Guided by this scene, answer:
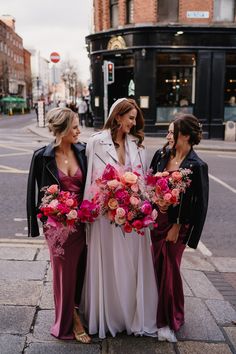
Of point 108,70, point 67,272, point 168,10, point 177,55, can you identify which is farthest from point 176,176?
point 168,10

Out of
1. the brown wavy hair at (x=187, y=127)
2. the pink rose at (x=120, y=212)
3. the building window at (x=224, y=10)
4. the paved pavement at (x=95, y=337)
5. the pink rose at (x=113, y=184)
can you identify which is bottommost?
the paved pavement at (x=95, y=337)

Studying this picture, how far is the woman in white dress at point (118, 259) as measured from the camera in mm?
3211

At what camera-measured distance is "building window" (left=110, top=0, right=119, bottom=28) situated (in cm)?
2102

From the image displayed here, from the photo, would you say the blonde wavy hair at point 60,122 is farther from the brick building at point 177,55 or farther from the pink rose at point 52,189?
the brick building at point 177,55

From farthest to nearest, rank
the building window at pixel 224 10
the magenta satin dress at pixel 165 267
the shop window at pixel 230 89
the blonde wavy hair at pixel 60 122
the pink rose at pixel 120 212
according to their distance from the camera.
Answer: the shop window at pixel 230 89 < the building window at pixel 224 10 < the magenta satin dress at pixel 165 267 < the blonde wavy hair at pixel 60 122 < the pink rose at pixel 120 212

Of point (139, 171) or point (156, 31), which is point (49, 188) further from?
point (156, 31)

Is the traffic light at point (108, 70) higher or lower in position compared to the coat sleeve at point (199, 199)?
higher

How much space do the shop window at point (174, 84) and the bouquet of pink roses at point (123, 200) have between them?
1784cm

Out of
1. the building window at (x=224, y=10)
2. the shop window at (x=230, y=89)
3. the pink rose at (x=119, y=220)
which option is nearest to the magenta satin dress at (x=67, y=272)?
the pink rose at (x=119, y=220)

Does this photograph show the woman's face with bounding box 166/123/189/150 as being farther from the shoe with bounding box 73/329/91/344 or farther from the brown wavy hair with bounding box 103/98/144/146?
the shoe with bounding box 73/329/91/344

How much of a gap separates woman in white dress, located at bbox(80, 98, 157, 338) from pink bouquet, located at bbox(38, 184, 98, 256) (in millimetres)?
226

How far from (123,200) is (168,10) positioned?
18592 millimetres

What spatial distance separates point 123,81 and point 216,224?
53.2 feet

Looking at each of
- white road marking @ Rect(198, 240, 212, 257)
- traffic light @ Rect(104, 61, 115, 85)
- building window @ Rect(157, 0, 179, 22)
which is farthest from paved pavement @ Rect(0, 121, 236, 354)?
building window @ Rect(157, 0, 179, 22)
